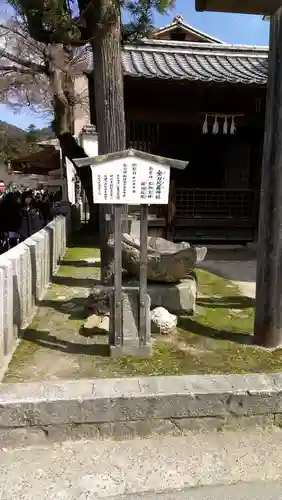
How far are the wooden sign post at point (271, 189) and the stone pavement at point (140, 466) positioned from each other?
1.17m

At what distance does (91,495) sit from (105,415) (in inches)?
22.6

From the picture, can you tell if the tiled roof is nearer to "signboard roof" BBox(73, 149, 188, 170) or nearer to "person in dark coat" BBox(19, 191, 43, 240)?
"person in dark coat" BBox(19, 191, 43, 240)

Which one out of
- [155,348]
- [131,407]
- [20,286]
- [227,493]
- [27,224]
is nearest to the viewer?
[227,493]

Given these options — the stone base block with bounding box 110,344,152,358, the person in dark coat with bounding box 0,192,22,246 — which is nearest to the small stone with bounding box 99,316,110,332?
the stone base block with bounding box 110,344,152,358

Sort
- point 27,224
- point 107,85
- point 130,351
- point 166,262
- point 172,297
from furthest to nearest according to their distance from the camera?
point 27,224
point 107,85
point 172,297
point 166,262
point 130,351

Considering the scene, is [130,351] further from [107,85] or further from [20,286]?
[107,85]

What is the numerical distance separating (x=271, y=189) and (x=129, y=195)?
50.5 inches

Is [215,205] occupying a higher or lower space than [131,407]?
higher

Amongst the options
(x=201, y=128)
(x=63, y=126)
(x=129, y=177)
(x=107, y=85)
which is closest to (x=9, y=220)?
(x=63, y=126)

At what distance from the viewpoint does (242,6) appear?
3.72m

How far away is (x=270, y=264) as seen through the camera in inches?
149

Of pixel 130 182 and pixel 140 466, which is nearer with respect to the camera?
pixel 140 466

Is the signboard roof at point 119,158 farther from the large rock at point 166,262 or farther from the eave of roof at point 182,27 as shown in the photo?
the eave of roof at point 182,27

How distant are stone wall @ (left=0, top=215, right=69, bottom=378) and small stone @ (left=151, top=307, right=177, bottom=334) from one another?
1358mm
